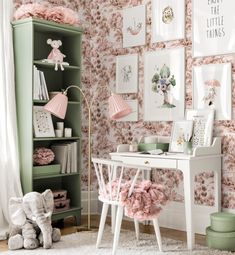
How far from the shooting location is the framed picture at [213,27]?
3.87m

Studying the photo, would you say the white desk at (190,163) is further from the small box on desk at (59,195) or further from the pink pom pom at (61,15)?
the pink pom pom at (61,15)

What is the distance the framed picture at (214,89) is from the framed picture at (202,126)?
7 centimetres

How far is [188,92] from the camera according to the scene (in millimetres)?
4188

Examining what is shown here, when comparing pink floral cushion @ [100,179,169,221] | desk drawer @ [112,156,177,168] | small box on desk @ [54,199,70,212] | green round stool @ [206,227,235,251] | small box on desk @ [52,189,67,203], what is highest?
desk drawer @ [112,156,177,168]

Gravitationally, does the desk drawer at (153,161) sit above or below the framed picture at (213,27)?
below

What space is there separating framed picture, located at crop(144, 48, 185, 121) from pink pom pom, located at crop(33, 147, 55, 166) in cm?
104

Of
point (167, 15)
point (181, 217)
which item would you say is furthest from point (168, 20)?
point (181, 217)

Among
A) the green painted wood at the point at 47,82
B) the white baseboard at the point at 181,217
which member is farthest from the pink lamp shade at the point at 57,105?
the white baseboard at the point at 181,217

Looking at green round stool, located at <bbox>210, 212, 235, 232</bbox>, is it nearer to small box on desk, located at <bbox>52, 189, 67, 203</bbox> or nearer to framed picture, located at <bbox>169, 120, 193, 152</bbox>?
framed picture, located at <bbox>169, 120, 193, 152</bbox>

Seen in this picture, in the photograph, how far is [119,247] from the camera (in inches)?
138

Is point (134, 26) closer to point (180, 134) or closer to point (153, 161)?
point (180, 134)

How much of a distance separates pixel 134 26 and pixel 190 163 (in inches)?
69.0

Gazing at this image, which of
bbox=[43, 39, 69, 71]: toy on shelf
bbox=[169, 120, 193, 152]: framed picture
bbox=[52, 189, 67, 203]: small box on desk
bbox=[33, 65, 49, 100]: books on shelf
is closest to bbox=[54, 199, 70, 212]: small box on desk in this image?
bbox=[52, 189, 67, 203]: small box on desk

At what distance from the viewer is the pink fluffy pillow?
4.03m
